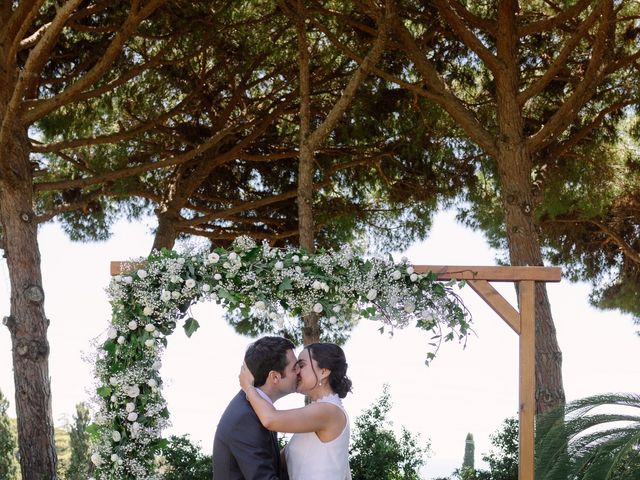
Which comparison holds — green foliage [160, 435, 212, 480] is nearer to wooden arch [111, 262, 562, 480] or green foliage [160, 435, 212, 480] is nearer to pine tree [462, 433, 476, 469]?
pine tree [462, 433, 476, 469]

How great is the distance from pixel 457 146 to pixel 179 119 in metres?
3.08

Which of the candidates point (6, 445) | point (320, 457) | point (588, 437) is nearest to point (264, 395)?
point (320, 457)

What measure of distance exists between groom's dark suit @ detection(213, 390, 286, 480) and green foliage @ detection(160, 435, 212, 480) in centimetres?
439

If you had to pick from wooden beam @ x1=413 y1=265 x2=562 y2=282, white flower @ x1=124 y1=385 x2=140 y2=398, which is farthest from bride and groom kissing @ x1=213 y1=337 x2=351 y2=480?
wooden beam @ x1=413 y1=265 x2=562 y2=282

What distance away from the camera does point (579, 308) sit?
12211mm

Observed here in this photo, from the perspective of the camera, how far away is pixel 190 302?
4516mm

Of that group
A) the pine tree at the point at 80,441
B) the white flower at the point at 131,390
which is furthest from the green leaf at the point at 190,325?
the pine tree at the point at 80,441

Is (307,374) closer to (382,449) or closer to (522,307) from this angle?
(522,307)

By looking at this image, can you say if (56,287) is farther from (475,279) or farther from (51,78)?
(475,279)

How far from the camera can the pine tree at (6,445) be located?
8898 millimetres

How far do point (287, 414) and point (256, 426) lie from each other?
0.48 feet

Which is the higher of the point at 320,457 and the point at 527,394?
the point at 527,394

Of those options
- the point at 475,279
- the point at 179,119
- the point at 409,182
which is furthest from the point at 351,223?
the point at 475,279

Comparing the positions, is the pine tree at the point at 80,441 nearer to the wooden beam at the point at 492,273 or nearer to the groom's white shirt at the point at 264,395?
the wooden beam at the point at 492,273
